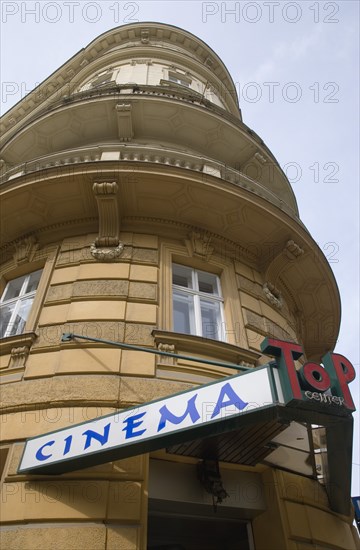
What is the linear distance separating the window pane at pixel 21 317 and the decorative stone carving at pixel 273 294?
14.4 feet

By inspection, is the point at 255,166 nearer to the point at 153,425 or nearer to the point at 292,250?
the point at 292,250

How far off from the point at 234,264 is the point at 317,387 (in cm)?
446

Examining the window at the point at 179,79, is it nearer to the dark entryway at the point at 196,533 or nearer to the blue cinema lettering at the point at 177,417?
the blue cinema lettering at the point at 177,417

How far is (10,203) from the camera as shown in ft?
27.0

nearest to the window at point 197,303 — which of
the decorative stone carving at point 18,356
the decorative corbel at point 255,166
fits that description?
the decorative stone carving at point 18,356

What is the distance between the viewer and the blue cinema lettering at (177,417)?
4.27 m

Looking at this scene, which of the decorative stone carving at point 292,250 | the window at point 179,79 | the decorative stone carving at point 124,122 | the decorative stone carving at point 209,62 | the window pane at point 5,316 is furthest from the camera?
the decorative stone carving at point 209,62

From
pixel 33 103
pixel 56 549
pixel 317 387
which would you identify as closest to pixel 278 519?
pixel 317 387

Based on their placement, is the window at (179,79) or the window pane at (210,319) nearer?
the window pane at (210,319)

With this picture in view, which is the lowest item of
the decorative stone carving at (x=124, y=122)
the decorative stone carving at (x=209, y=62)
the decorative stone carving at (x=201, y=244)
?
the decorative stone carving at (x=201, y=244)

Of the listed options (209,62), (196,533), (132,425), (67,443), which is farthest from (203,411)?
(209,62)

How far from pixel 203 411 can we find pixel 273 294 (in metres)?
4.88

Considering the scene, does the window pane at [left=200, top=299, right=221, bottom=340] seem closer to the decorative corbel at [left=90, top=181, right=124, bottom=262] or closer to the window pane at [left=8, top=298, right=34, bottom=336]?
the decorative corbel at [left=90, top=181, right=124, bottom=262]

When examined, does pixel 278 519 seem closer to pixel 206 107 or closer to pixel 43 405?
pixel 43 405
